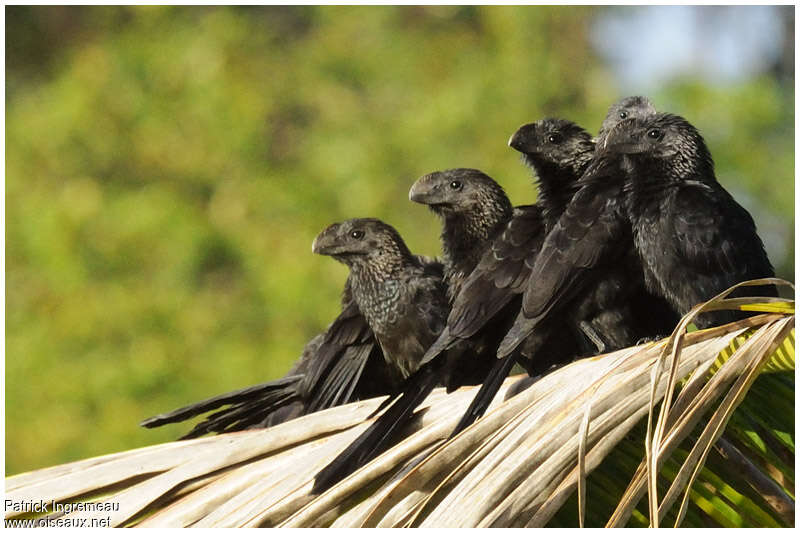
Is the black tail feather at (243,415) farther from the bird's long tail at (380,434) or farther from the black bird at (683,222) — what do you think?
the black bird at (683,222)

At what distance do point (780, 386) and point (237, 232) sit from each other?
12.6 meters

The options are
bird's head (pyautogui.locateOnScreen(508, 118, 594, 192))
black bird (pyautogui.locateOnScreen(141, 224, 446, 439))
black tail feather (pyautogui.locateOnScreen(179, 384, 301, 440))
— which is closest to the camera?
black tail feather (pyautogui.locateOnScreen(179, 384, 301, 440))

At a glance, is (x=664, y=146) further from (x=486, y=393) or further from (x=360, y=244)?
(x=360, y=244)

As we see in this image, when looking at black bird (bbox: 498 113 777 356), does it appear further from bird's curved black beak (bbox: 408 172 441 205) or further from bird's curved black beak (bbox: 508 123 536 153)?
bird's curved black beak (bbox: 408 172 441 205)

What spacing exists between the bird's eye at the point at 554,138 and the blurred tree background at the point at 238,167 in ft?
25.3

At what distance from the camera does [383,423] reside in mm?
3400

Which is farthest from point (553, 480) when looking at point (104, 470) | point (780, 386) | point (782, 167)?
point (782, 167)

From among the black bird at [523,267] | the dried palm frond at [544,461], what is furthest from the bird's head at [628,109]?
the dried palm frond at [544,461]

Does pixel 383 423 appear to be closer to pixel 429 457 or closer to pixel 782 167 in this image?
pixel 429 457

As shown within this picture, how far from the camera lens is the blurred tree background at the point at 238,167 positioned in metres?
14.1

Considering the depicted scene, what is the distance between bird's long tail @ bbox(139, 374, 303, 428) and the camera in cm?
420

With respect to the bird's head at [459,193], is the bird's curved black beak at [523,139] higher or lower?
higher

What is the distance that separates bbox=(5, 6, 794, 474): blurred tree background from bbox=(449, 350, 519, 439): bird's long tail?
9077 mm

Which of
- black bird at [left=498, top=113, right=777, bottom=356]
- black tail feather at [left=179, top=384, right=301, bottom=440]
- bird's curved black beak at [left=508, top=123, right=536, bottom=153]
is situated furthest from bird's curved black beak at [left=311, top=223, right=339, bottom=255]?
black bird at [left=498, top=113, right=777, bottom=356]
